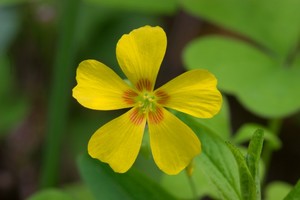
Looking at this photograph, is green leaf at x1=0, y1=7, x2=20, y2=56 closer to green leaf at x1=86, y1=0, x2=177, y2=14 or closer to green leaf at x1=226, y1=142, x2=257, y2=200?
green leaf at x1=86, y1=0, x2=177, y2=14

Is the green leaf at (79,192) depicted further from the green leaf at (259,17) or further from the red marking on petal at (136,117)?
the red marking on petal at (136,117)

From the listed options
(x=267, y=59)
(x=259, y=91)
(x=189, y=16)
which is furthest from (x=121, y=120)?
(x=189, y=16)

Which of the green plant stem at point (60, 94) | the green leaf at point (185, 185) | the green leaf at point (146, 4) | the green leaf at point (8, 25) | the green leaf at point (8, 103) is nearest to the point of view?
the green leaf at point (185, 185)

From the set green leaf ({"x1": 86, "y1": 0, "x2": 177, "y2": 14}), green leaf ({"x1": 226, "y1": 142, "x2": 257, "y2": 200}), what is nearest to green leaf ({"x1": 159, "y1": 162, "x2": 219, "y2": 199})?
green leaf ({"x1": 226, "y1": 142, "x2": 257, "y2": 200})

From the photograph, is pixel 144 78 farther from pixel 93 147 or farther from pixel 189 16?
pixel 189 16

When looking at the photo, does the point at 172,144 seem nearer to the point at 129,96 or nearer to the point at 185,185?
the point at 129,96

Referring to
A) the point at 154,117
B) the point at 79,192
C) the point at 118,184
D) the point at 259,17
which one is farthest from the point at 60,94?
the point at 154,117

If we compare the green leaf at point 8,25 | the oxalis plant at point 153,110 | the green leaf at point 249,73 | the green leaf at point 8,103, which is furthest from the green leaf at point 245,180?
the green leaf at point 8,25
